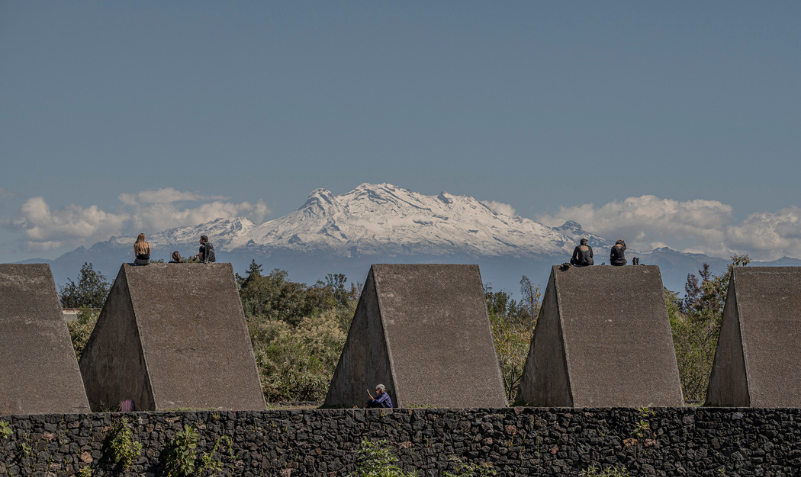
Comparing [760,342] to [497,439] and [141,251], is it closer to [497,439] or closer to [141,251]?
[497,439]

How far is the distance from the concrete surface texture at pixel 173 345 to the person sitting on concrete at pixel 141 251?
0.17 metres

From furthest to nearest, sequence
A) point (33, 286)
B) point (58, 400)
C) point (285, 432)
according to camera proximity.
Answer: point (33, 286), point (58, 400), point (285, 432)

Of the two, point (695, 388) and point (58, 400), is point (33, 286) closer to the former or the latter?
point (58, 400)

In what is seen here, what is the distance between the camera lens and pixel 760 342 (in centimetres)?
1602

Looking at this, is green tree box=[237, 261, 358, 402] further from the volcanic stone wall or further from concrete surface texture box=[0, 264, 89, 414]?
the volcanic stone wall

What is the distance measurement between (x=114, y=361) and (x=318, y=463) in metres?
5.35

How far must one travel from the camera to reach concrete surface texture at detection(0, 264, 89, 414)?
13438 millimetres

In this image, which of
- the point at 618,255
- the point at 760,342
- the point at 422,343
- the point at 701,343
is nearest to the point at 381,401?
the point at 422,343

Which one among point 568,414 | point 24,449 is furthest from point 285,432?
point 568,414

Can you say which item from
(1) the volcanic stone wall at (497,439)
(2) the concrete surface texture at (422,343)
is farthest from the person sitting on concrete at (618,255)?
(1) the volcanic stone wall at (497,439)

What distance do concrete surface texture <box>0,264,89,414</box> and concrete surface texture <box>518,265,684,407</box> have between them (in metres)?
9.55

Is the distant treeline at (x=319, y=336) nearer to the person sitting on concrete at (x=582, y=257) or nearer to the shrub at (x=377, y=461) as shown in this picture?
the person sitting on concrete at (x=582, y=257)

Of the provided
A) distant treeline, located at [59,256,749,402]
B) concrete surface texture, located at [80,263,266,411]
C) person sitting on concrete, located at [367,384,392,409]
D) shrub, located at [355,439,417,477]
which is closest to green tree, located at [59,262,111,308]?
distant treeline, located at [59,256,749,402]

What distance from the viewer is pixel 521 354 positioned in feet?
85.1
